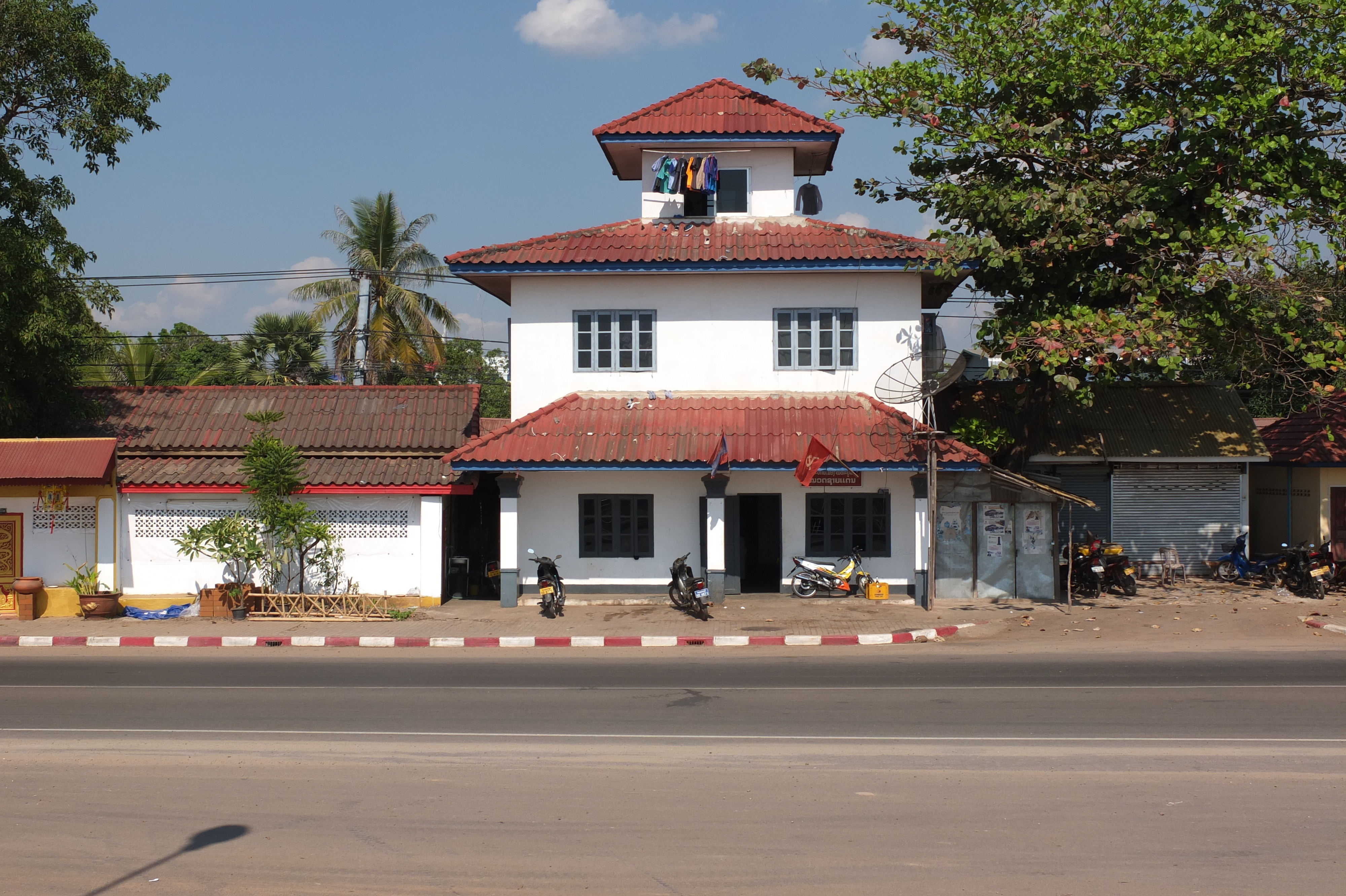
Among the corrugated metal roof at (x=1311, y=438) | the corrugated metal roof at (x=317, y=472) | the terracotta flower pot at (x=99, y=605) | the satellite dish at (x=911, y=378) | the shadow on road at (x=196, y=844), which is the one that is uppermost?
the satellite dish at (x=911, y=378)

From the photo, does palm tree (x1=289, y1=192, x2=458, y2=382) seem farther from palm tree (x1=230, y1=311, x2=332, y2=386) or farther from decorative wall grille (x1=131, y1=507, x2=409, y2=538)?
decorative wall grille (x1=131, y1=507, x2=409, y2=538)

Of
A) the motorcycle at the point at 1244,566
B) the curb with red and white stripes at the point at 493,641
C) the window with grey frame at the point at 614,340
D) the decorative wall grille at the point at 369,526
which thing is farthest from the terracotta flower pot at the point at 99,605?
the motorcycle at the point at 1244,566

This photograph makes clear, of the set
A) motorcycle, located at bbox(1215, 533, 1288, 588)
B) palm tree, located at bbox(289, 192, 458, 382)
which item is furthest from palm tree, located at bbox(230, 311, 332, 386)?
motorcycle, located at bbox(1215, 533, 1288, 588)

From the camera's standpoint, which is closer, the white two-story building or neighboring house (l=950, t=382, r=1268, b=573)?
the white two-story building

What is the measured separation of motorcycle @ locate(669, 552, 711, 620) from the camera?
1712 cm

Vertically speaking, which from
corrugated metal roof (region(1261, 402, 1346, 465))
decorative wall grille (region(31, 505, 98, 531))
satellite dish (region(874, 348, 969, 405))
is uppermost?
satellite dish (region(874, 348, 969, 405))

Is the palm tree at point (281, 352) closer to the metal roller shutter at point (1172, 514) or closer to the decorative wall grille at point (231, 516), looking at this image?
the decorative wall grille at point (231, 516)

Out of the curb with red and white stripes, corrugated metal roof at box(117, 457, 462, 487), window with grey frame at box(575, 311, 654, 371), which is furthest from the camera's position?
window with grey frame at box(575, 311, 654, 371)

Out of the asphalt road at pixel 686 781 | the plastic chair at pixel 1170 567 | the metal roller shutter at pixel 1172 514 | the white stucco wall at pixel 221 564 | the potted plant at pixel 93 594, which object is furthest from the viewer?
the metal roller shutter at pixel 1172 514

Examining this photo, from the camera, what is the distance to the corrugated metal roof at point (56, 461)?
711 inches

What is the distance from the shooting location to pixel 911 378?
19562 mm

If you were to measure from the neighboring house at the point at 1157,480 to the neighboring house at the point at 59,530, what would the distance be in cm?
1794

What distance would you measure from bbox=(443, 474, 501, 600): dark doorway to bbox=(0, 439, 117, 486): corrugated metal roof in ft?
20.3

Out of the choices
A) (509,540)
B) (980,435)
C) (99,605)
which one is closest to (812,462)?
(980,435)
